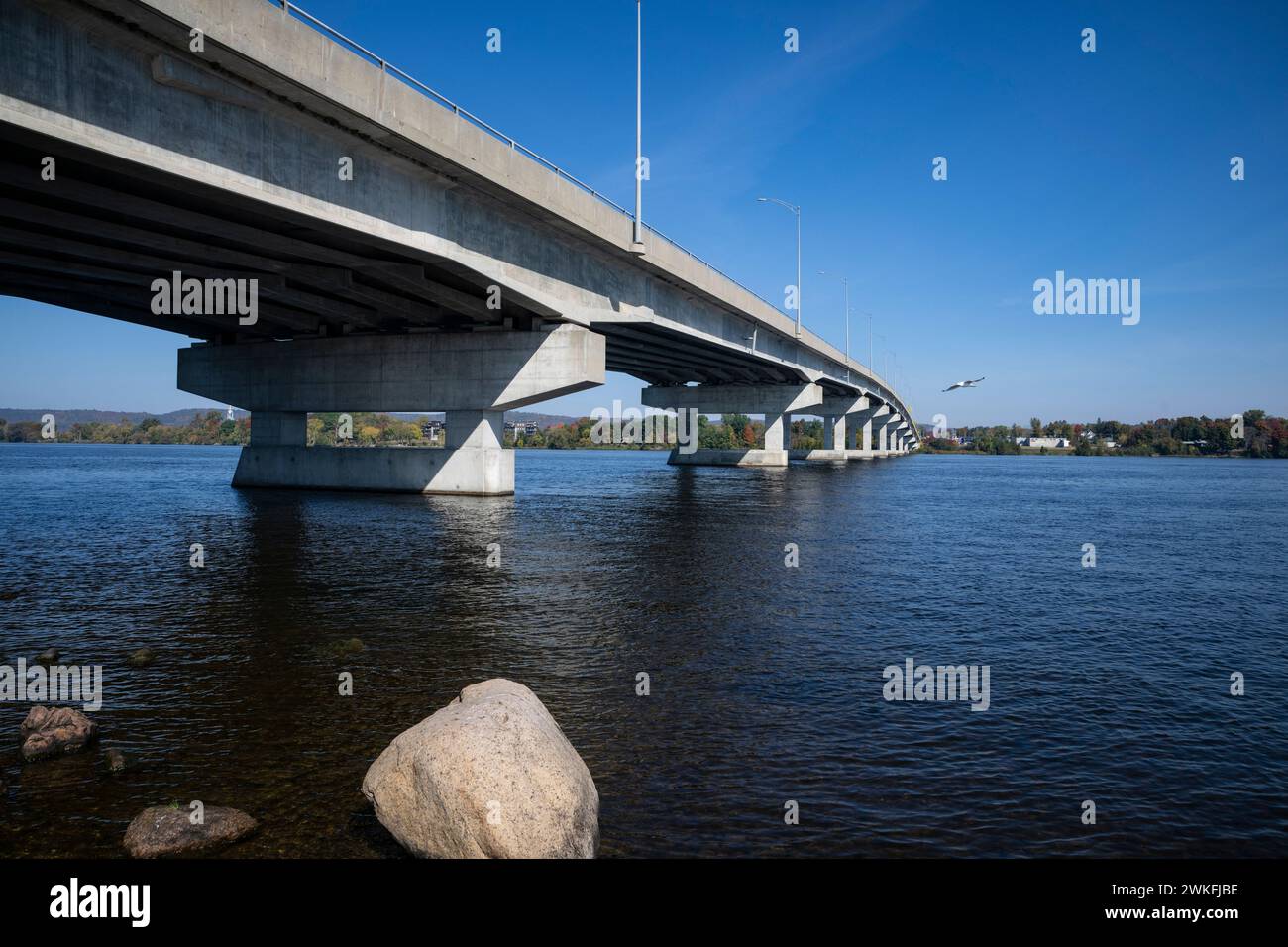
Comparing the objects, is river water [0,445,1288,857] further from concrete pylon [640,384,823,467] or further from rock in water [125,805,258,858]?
concrete pylon [640,384,823,467]

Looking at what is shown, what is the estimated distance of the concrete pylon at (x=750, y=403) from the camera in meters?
81.4

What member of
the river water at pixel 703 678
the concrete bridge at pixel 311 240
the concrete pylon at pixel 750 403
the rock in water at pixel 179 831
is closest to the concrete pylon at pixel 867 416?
the concrete pylon at pixel 750 403

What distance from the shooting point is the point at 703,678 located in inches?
444

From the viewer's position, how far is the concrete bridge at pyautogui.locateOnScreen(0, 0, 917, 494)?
16.3 meters

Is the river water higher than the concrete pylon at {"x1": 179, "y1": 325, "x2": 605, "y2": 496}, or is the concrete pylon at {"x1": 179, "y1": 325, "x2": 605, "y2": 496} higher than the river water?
the concrete pylon at {"x1": 179, "y1": 325, "x2": 605, "y2": 496}

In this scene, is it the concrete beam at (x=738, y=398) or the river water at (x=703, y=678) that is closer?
the river water at (x=703, y=678)

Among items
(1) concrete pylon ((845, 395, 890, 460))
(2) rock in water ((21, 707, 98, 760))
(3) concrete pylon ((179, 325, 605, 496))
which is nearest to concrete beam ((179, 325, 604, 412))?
(3) concrete pylon ((179, 325, 605, 496))

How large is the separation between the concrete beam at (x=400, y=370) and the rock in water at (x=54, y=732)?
27712 mm

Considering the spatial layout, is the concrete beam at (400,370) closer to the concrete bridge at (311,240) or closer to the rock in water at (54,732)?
the concrete bridge at (311,240)

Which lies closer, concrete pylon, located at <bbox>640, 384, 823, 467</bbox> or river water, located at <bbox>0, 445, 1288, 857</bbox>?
river water, located at <bbox>0, 445, 1288, 857</bbox>

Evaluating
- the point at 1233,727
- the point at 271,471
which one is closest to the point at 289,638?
the point at 1233,727

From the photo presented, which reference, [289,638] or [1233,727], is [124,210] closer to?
[289,638]

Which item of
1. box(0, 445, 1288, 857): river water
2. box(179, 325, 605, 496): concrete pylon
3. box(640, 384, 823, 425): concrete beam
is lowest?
box(0, 445, 1288, 857): river water

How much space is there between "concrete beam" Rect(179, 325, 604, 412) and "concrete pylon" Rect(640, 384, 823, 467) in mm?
45851
